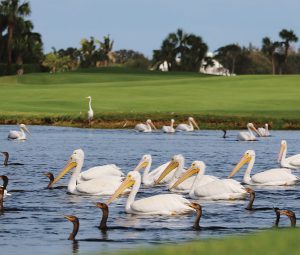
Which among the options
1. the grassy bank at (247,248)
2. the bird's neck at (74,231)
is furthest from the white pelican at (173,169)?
the grassy bank at (247,248)

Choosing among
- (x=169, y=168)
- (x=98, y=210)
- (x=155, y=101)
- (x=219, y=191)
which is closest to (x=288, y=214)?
(x=98, y=210)

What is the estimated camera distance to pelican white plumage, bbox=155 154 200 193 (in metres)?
25.5

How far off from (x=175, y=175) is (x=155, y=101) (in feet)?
174

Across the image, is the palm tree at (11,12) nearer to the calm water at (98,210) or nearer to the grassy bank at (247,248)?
the calm water at (98,210)

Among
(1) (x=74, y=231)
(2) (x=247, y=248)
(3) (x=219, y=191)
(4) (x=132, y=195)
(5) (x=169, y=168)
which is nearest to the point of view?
(2) (x=247, y=248)

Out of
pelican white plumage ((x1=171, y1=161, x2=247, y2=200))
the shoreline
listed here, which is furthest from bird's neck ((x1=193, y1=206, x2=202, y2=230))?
the shoreline

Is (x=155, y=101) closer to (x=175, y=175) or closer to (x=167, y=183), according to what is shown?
(x=167, y=183)

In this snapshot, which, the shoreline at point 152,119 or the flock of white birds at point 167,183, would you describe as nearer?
the flock of white birds at point 167,183

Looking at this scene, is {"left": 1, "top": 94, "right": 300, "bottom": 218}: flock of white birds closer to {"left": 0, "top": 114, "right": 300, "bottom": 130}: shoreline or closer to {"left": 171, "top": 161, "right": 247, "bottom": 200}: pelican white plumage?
{"left": 171, "top": 161, "right": 247, "bottom": 200}: pelican white plumage

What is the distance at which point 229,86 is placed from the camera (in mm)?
93375

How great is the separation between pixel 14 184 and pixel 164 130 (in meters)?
30.4

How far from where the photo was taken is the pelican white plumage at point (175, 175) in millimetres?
25484

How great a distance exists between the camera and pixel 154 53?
142625 mm

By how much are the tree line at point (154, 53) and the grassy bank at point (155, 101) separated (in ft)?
44.9
